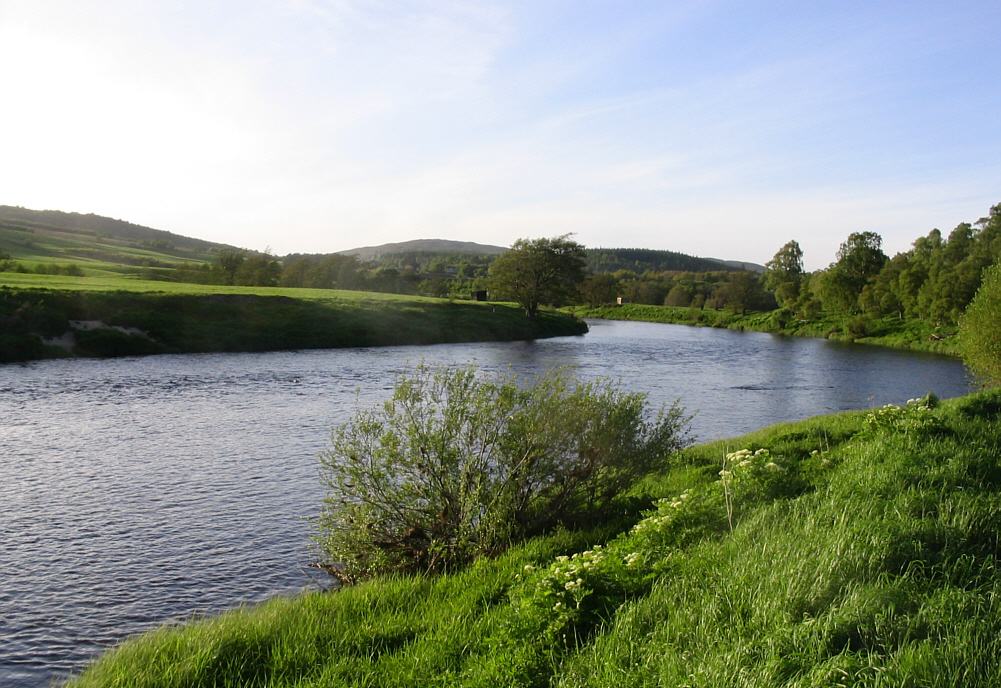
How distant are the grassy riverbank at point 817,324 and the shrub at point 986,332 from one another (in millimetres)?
33316

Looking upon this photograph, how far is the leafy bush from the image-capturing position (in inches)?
448

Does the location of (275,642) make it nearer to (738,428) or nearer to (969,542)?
(969,542)

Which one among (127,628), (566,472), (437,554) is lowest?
(127,628)

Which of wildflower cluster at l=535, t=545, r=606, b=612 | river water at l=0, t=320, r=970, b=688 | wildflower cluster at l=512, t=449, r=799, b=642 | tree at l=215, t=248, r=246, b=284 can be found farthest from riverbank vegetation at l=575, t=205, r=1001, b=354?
tree at l=215, t=248, r=246, b=284

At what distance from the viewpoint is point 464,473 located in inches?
447

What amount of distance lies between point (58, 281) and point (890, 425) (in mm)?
61332

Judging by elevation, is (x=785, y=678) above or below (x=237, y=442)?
above

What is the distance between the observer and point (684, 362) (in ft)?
175

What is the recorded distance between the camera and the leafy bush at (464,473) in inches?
448

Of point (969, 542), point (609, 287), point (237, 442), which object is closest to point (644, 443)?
point (969, 542)

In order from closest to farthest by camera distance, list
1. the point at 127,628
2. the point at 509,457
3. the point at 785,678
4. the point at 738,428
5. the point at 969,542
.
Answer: the point at 785,678
the point at 969,542
the point at 127,628
the point at 509,457
the point at 738,428

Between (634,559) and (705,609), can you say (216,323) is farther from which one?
(705,609)

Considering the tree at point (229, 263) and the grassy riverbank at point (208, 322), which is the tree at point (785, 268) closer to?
the grassy riverbank at point (208, 322)

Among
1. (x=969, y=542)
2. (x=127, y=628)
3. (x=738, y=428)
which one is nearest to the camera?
(x=969, y=542)
